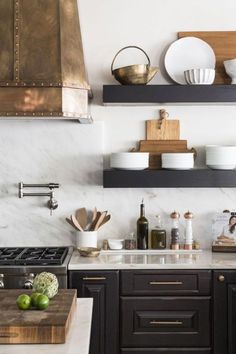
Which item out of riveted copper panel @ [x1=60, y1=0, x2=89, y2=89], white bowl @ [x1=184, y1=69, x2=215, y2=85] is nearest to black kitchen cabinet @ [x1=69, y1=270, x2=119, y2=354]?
riveted copper panel @ [x1=60, y1=0, x2=89, y2=89]

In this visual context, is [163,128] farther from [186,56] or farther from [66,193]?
[66,193]

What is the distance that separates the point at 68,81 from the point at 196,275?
141 centimetres

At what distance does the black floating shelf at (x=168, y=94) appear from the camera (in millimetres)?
3932

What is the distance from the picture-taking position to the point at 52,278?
256cm

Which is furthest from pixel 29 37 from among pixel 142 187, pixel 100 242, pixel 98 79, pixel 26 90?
pixel 100 242

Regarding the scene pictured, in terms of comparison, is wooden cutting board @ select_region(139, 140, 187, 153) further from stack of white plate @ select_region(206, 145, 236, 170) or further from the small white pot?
the small white pot

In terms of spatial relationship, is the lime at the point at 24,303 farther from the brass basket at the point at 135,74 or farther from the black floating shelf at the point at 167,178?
the brass basket at the point at 135,74

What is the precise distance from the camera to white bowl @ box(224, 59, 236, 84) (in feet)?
13.0

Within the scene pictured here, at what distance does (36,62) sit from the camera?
3271mm

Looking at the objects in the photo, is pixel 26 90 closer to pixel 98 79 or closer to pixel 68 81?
pixel 68 81

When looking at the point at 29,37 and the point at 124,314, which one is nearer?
the point at 29,37

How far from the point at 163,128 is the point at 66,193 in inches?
32.8

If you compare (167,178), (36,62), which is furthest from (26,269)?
(36,62)

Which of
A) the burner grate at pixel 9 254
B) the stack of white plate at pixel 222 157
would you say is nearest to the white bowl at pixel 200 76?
the stack of white plate at pixel 222 157
